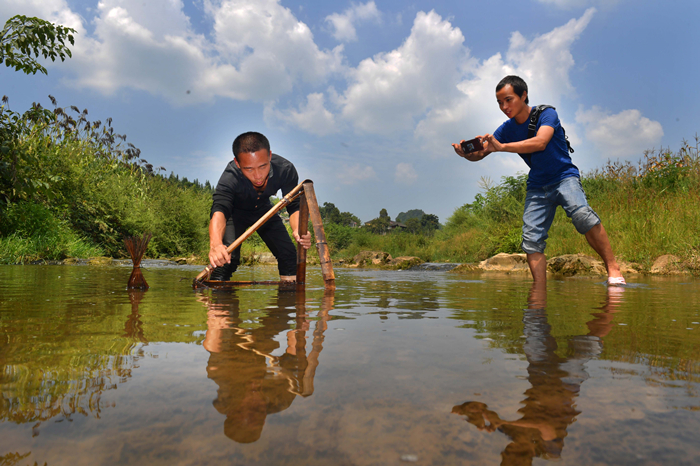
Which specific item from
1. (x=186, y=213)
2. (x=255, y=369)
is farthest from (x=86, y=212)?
(x=255, y=369)

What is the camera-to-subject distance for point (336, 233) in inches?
947

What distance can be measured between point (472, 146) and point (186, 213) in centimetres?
1843

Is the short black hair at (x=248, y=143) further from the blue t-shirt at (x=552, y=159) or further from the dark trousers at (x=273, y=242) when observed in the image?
the blue t-shirt at (x=552, y=159)

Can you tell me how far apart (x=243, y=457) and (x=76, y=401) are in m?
0.51

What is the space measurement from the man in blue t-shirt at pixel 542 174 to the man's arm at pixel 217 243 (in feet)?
8.15

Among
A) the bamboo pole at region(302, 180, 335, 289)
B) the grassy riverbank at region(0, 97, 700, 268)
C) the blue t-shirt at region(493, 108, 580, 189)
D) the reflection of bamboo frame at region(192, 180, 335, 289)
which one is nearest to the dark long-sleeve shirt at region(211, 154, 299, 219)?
the reflection of bamboo frame at region(192, 180, 335, 289)

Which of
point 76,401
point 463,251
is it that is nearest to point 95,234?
point 463,251

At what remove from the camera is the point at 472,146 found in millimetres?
4059

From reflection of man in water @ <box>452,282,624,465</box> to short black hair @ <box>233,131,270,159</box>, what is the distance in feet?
11.2

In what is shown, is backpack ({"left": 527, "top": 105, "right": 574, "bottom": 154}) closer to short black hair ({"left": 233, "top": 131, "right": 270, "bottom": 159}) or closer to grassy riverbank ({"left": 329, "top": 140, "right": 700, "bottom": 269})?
short black hair ({"left": 233, "top": 131, "right": 270, "bottom": 159})

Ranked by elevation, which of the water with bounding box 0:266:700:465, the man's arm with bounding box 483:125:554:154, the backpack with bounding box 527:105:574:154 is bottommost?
the water with bounding box 0:266:700:465

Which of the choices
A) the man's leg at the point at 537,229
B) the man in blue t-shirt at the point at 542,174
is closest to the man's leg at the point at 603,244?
the man in blue t-shirt at the point at 542,174

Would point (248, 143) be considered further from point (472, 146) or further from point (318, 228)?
point (472, 146)

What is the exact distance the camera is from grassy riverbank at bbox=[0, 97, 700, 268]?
8195 mm
